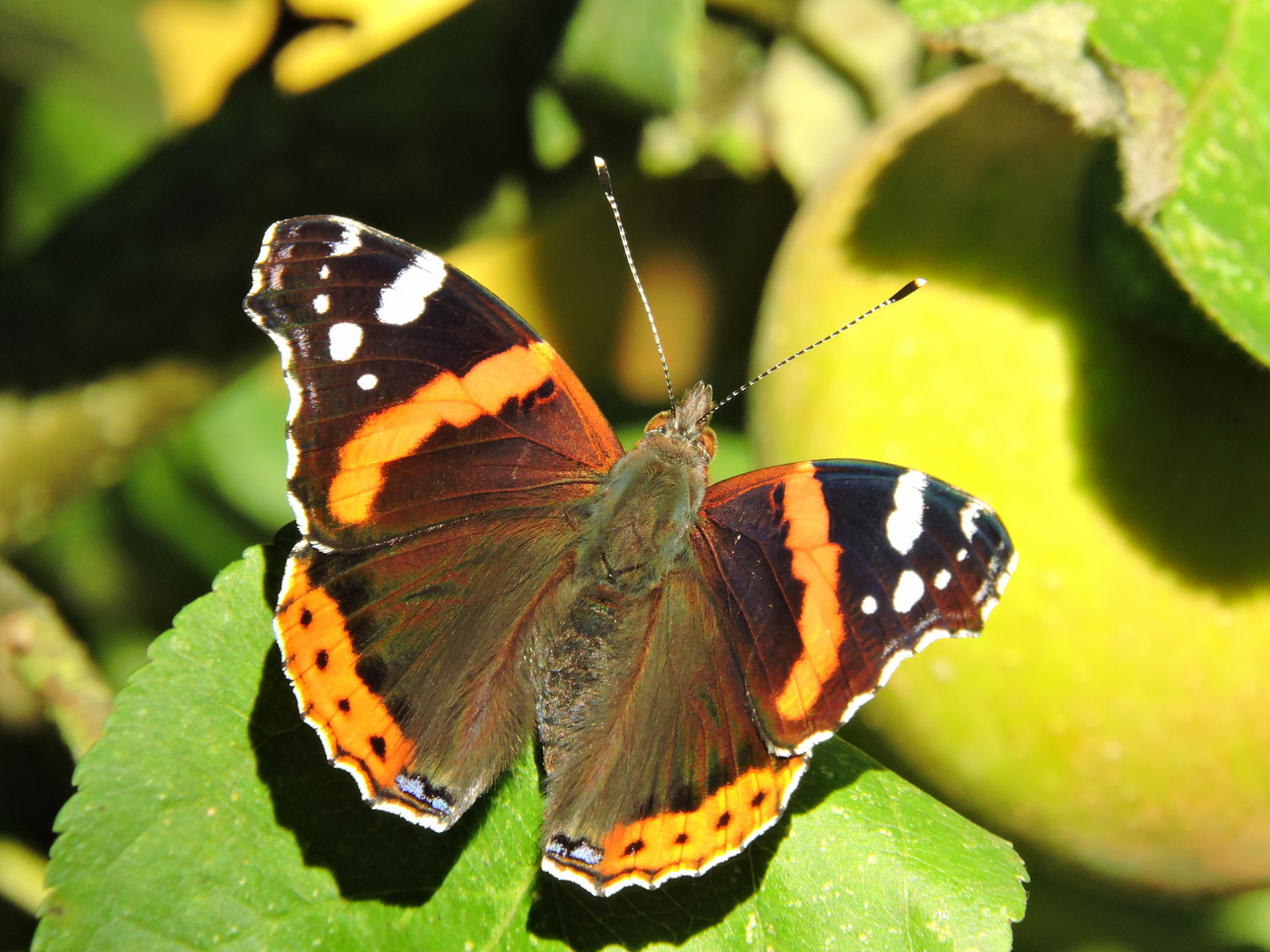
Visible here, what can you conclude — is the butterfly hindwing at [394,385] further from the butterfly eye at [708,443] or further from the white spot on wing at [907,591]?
the white spot on wing at [907,591]

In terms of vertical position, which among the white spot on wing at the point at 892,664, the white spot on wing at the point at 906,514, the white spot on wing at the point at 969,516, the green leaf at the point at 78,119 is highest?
the white spot on wing at the point at 969,516

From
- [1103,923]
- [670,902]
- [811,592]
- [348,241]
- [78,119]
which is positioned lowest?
[1103,923]

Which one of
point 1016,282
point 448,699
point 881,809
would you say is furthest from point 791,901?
point 1016,282

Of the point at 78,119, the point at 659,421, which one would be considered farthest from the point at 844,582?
the point at 78,119

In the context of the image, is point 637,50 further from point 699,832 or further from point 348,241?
point 699,832

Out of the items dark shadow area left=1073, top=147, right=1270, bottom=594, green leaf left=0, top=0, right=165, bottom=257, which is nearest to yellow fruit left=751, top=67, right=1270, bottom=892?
dark shadow area left=1073, top=147, right=1270, bottom=594

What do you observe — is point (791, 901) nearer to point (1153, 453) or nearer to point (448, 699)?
point (448, 699)

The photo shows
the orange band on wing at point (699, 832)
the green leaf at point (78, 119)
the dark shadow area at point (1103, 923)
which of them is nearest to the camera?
the orange band on wing at point (699, 832)

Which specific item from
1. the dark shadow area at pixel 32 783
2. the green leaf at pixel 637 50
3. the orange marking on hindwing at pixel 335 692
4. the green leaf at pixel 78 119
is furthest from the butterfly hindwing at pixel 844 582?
the green leaf at pixel 78 119
